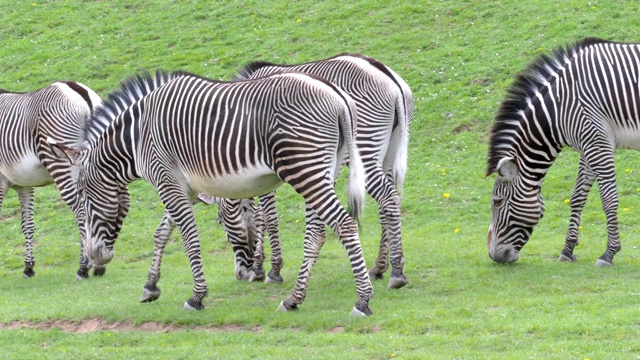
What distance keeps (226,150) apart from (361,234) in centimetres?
586

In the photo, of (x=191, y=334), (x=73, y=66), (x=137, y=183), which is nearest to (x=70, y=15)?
(x=73, y=66)

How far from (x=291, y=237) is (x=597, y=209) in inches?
218

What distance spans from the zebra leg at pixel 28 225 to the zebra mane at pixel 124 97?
3.76 meters

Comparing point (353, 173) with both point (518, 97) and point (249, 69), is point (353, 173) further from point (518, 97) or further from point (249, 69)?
point (249, 69)

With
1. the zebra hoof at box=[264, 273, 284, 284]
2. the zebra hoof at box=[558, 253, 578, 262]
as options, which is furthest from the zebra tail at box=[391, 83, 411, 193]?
the zebra hoof at box=[558, 253, 578, 262]

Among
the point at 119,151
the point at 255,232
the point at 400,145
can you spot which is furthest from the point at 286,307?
the point at 119,151

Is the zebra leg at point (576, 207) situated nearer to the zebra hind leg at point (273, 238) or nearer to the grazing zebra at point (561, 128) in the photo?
the grazing zebra at point (561, 128)

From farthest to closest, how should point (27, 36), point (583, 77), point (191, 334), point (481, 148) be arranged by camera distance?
point (27, 36) → point (481, 148) → point (583, 77) → point (191, 334)

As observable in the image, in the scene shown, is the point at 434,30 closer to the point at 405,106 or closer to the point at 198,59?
the point at 198,59

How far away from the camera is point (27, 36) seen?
3162 cm

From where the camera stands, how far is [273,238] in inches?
533

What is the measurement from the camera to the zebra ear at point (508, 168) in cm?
1265

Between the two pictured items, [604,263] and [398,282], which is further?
[604,263]

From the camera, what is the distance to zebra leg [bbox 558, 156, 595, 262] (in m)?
13.3
